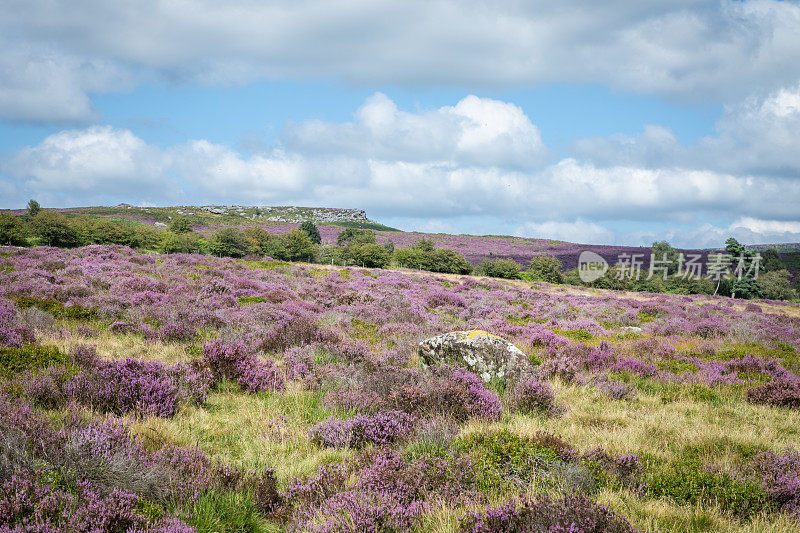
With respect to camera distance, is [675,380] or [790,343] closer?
[675,380]

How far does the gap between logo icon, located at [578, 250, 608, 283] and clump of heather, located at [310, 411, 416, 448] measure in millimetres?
58430

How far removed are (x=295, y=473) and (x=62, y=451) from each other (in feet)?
6.39

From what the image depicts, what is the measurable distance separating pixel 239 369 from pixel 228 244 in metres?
42.6

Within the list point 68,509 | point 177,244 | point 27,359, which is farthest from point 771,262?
point 27,359

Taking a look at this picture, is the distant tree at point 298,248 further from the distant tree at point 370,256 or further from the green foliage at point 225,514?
the green foliage at point 225,514

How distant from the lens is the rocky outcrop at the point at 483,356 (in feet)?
23.3

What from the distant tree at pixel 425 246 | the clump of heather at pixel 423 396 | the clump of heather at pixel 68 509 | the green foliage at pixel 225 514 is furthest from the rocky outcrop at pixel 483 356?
the distant tree at pixel 425 246

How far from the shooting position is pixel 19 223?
1270 inches

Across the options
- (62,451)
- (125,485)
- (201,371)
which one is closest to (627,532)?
(125,485)

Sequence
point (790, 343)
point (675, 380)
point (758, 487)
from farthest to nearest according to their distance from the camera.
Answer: point (790, 343) < point (675, 380) < point (758, 487)

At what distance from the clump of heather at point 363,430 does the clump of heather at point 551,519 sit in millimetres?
1748

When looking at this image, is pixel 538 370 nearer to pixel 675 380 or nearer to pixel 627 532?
pixel 675 380

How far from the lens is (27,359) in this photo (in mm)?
5629

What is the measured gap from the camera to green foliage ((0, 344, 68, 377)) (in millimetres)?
5363
